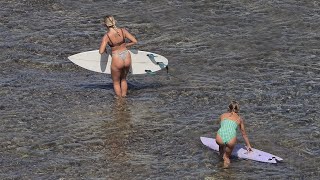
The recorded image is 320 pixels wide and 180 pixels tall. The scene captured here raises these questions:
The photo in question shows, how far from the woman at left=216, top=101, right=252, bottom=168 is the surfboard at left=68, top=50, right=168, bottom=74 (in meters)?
4.65

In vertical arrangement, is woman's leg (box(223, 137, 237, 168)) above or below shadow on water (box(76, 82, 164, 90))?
above

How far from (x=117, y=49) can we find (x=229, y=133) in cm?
456

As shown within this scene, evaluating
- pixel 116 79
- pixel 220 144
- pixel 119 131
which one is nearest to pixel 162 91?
pixel 116 79

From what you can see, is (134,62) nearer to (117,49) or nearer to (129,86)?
(129,86)

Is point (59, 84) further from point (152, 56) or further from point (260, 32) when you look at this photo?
point (260, 32)

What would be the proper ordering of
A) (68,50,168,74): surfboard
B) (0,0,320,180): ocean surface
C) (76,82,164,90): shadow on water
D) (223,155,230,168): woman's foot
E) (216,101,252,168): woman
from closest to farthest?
(216,101,252,168): woman, (223,155,230,168): woman's foot, (0,0,320,180): ocean surface, (68,50,168,74): surfboard, (76,82,164,90): shadow on water

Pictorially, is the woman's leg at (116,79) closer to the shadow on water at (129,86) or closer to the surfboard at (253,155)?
the shadow on water at (129,86)

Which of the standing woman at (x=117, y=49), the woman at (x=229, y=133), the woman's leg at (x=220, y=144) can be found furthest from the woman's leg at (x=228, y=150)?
the standing woman at (x=117, y=49)

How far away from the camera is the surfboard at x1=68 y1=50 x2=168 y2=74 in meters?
19.8

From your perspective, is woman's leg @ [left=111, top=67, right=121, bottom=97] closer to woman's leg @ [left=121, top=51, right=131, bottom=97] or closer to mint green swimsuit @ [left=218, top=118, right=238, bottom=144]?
woman's leg @ [left=121, top=51, right=131, bottom=97]

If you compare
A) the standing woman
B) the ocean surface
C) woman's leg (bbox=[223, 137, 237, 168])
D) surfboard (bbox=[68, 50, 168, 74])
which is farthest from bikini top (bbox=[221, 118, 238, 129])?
surfboard (bbox=[68, 50, 168, 74])

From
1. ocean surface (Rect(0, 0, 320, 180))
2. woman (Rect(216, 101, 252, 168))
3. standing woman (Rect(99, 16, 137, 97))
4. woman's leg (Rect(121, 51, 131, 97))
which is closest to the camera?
woman (Rect(216, 101, 252, 168))

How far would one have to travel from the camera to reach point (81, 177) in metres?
15.2

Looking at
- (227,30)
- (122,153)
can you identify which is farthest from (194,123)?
(227,30)
